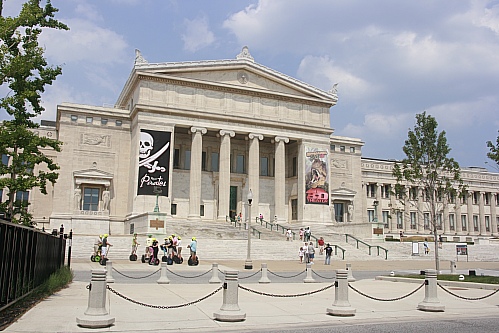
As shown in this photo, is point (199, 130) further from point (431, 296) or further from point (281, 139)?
point (431, 296)

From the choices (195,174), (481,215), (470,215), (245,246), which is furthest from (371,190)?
(245,246)

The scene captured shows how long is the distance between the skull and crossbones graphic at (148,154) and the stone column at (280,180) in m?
13.8

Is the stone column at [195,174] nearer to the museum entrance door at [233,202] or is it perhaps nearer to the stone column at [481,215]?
the museum entrance door at [233,202]

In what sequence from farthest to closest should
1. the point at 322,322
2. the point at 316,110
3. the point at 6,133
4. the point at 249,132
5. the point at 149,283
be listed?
the point at 316,110 < the point at 249,132 < the point at 149,283 < the point at 6,133 < the point at 322,322

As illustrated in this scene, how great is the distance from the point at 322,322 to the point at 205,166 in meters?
49.3

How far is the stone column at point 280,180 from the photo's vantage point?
2304 inches

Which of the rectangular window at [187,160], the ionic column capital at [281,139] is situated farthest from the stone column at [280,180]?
the rectangular window at [187,160]

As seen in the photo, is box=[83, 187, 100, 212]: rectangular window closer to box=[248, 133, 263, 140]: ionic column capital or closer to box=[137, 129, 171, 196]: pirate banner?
box=[137, 129, 171, 196]: pirate banner

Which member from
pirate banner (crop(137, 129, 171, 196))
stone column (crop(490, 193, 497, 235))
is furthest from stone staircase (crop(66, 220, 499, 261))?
stone column (crop(490, 193, 497, 235))

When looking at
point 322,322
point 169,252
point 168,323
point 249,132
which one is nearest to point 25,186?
point 169,252

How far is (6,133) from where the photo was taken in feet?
63.3

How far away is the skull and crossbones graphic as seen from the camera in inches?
2023

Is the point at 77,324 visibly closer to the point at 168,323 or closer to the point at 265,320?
the point at 168,323

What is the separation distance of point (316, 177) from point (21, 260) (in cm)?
4797
